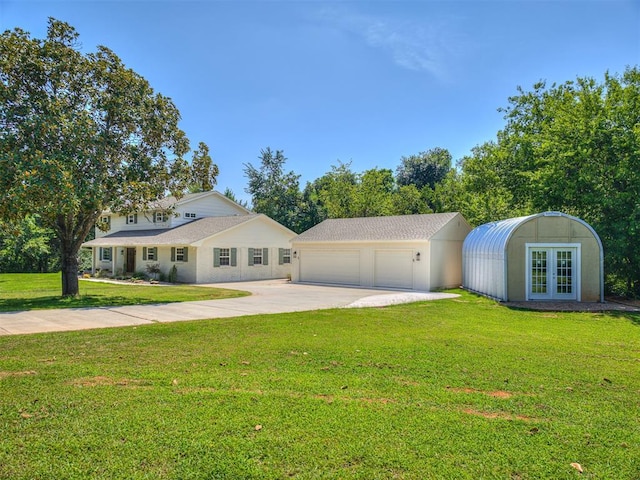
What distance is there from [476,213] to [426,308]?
14.1 m

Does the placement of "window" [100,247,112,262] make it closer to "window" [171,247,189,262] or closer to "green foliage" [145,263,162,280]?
"green foliage" [145,263,162,280]

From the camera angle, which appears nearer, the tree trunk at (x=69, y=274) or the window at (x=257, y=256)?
the tree trunk at (x=69, y=274)

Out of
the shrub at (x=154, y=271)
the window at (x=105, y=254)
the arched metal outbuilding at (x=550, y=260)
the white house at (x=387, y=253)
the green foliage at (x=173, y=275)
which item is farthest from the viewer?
the window at (x=105, y=254)

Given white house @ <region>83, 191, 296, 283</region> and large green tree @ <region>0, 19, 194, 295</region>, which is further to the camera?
white house @ <region>83, 191, 296, 283</region>

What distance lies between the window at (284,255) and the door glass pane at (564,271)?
17412mm

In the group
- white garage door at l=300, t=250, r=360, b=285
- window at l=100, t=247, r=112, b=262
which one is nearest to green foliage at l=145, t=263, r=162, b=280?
window at l=100, t=247, r=112, b=262

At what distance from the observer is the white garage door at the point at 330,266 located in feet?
78.6

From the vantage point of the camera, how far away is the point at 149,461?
136 inches

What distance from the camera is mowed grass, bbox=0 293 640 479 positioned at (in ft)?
11.3

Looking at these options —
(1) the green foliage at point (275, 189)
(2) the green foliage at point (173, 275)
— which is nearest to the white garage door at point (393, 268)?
(2) the green foliage at point (173, 275)

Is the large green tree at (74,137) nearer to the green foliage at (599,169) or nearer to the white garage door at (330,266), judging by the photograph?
the white garage door at (330,266)

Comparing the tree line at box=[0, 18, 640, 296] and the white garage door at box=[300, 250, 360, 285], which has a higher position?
the tree line at box=[0, 18, 640, 296]

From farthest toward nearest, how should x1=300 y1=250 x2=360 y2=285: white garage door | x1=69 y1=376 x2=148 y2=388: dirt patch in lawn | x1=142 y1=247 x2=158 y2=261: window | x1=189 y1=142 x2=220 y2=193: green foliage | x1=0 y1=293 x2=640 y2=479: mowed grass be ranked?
x1=142 y1=247 x2=158 y2=261: window → x1=300 y1=250 x2=360 y2=285: white garage door → x1=189 y1=142 x2=220 y2=193: green foliage → x1=69 y1=376 x2=148 y2=388: dirt patch in lawn → x1=0 y1=293 x2=640 y2=479: mowed grass

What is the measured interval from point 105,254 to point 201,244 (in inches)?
442
